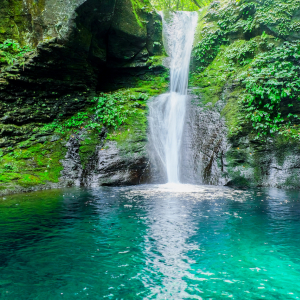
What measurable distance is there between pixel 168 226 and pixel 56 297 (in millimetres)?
2251

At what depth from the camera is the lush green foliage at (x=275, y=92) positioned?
8.96 metres

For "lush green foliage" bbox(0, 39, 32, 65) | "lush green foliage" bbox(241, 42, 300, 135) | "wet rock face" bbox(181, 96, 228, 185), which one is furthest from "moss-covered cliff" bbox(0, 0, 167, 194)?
"lush green foliage" bbox(241, 42, 300, 135)

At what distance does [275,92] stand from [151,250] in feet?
26.8

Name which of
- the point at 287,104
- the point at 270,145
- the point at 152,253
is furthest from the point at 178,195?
the point at 287,104

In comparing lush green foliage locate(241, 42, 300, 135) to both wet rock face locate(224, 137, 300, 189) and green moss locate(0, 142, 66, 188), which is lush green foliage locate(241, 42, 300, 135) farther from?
green moss locate(0, 142, 66, 188)

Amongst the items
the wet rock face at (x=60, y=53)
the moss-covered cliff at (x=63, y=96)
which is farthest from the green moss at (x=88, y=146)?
the wet rock face at (x=60, y=53)

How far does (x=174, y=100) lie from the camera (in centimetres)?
1145

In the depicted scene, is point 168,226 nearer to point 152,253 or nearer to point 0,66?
→ point 152,253

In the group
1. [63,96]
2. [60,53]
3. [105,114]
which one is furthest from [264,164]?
[63,96]

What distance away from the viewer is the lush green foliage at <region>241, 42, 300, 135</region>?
8961mm

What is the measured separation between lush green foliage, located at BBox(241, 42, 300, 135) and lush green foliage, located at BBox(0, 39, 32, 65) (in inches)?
341

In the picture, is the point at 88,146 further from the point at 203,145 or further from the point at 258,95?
the point at 258,95

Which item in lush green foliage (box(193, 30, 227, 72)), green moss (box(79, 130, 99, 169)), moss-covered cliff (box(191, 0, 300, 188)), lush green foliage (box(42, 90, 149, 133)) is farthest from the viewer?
lush green foliage (box(193, 30, 227, 72))

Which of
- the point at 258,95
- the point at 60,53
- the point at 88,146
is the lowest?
the point at 88,146
